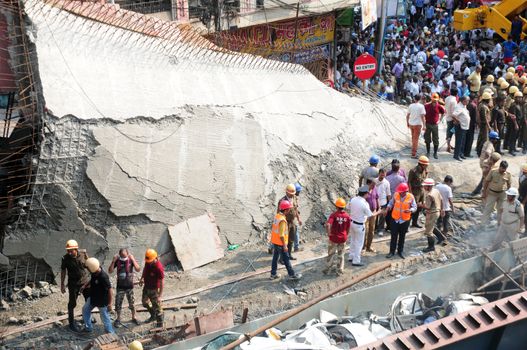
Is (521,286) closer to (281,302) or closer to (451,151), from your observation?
(281,302)

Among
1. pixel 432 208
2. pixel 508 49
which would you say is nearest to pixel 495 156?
pixel 432 208

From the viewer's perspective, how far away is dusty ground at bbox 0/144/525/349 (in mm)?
11977

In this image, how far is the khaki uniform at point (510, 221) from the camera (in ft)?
45.3

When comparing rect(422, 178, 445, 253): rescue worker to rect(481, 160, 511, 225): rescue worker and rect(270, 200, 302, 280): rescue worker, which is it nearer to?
rect(481, 160, 511, 225): rescue worker

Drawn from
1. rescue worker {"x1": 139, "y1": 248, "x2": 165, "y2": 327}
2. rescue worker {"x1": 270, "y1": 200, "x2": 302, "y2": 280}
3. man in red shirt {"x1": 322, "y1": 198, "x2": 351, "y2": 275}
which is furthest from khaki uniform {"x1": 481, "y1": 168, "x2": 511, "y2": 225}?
rescue worker {"x1": 139, "y1": 248, "x2": 165, "y2": 327}

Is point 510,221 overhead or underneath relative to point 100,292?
overhead

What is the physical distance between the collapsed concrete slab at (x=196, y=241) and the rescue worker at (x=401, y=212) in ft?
9.99

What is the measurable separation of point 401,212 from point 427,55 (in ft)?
43.4

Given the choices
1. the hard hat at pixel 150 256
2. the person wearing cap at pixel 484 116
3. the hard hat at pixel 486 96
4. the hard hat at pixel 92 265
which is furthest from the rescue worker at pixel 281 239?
the hard hat at pixel 486 96

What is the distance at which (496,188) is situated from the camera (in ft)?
48.1

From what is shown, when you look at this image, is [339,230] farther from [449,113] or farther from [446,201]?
[449,113]

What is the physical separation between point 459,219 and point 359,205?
3251 mm

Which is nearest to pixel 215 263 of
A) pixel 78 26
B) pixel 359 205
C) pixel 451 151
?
pixel 359 205

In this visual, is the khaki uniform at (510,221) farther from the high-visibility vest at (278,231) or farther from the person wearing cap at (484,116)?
the high-visibility vest at (278,231)
